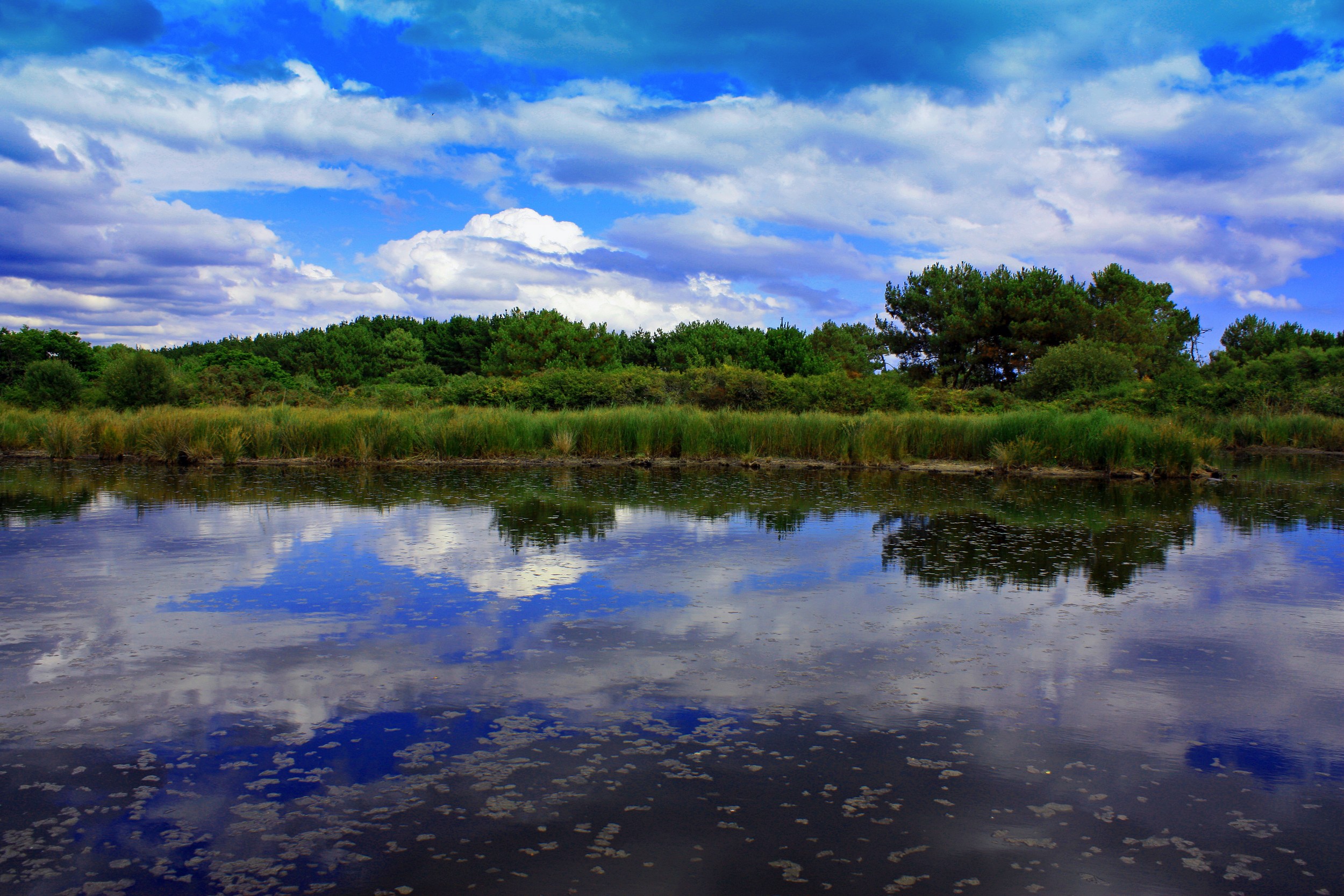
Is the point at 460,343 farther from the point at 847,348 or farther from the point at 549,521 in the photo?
the point at 549,521

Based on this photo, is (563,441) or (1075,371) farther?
(1075,371)

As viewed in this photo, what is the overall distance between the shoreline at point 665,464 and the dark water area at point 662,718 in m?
7.76

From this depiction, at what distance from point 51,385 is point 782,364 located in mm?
24981

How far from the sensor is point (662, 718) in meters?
3.42

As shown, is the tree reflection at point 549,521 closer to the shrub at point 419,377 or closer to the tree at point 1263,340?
the shrub at point 419,377

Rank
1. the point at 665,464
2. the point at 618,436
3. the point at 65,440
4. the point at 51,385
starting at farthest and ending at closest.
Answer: the point at 51,385, the point at 618,436, the point at 665,464, the point at 65,440

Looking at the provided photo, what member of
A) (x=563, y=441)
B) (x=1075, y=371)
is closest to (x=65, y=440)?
(x=563, y=441)

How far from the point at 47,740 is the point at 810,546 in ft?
18.0

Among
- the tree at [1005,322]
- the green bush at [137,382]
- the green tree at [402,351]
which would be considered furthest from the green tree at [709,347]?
the green bush at [137,382]

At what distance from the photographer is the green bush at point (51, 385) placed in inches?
997

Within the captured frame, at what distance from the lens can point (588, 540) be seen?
7.45m

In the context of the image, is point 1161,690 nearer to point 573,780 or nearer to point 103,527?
point 573,780

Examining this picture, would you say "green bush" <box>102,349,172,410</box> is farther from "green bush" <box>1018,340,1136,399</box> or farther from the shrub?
"green bush" <box>1018,340,1136,399</box>

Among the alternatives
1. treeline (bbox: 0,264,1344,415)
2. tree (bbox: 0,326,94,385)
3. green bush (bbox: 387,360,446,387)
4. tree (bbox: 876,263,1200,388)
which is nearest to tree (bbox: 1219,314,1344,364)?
treeline (bbox: 0,264,1344,415)
